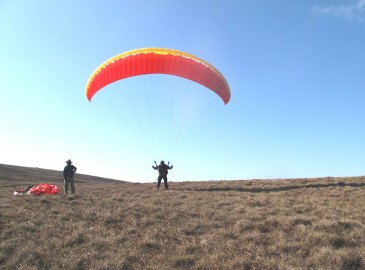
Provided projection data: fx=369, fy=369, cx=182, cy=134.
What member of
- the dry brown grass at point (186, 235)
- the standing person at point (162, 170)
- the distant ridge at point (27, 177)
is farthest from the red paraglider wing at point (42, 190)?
the distant ridge at point (27, 177)

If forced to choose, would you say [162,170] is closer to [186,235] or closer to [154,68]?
[154,68]

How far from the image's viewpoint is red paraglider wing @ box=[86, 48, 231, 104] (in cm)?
2175

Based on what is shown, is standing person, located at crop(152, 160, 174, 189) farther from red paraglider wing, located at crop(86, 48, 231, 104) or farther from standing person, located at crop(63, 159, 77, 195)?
red paraglider wing, located at crop(86, 48, 231, 104)

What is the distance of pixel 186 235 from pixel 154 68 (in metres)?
13.7

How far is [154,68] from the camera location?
74.3ft

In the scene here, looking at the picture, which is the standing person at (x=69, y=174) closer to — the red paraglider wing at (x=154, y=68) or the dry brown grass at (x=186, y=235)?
the red paraglider wing at (x=154, y=68)

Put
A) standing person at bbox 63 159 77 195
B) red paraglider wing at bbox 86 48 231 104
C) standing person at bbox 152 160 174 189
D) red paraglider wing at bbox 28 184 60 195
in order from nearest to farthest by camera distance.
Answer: red paraglider wing at bbox 28 184 60 195 < red paraglider wing at bbox 86 48 231 104 < standing person at bbox 63 159 77 195 < standing person at bbox 152 160 174 189

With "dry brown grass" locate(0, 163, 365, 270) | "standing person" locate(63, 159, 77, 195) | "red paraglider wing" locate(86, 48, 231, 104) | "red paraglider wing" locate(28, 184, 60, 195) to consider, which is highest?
"red paraglider wing" locate(86, 48, 231, 104)

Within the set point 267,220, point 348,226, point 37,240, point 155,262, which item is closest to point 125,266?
point 155,262

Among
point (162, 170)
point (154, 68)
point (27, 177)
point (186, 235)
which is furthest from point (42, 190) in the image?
point (27, 177)

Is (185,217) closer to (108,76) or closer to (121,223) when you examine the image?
(121,223)

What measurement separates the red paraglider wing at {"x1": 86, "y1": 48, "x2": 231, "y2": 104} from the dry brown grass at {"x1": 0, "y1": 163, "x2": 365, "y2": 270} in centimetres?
912

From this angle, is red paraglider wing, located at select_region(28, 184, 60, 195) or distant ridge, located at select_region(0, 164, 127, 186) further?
distant ridge, located at select_region(0, 164, 127, 186)

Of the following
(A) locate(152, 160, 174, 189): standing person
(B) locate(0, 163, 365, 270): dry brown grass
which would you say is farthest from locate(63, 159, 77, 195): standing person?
(B) locate(0, 163, 365, 270): dry brown grass
